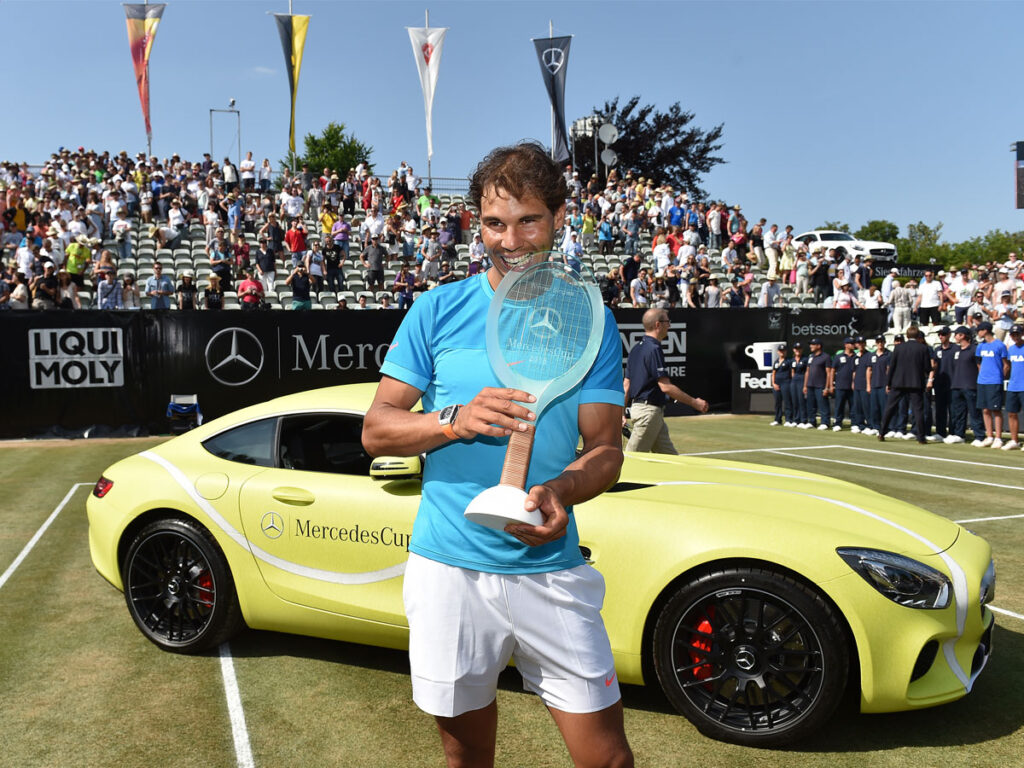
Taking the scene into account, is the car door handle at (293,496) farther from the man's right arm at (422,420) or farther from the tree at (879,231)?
the tree at (879,231)

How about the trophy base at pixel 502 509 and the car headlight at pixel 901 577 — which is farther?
the car headlight at pixel 901 577

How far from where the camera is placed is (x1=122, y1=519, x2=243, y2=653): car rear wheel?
4.74 m

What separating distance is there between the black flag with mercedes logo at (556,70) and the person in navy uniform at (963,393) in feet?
54.3

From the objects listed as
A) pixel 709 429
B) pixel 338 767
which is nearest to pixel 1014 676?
pixel 338 767

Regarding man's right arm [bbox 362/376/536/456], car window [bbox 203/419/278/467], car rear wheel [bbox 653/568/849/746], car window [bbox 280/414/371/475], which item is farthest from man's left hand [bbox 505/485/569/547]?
car window [bbox 203/419/278/467]

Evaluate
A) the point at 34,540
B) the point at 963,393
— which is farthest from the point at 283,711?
the point at 963,393

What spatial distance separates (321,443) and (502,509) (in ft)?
10.5

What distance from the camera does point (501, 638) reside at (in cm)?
209

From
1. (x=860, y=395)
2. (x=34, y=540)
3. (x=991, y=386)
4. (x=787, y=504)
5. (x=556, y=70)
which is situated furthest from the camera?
(x=556, y=70)

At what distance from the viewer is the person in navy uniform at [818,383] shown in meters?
18.2

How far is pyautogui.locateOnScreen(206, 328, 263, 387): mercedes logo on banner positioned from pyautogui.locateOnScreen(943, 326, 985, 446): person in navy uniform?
12.6 metres

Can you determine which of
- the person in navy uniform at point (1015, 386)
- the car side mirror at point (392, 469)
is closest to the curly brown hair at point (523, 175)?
the car side mirror at point (392, 469)

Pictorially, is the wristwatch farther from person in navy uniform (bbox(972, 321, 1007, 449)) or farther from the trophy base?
person in navy uniform (bbox(972, 321, 1007, 449))

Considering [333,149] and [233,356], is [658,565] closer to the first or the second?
[233,356]
